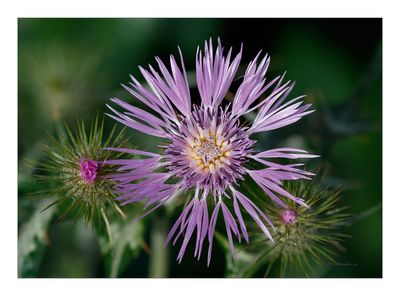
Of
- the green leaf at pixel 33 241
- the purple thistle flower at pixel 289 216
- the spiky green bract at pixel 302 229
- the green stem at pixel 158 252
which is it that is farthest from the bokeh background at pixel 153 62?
the purple thistle flower at pixel 289 216

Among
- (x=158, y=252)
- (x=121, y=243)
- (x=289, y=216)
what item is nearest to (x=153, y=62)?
(x=158, y=252)

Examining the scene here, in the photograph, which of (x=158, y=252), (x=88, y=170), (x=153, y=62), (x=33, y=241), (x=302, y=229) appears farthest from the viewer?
(x=153, y=62)

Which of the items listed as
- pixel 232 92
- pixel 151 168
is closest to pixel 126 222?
pixel 151 168

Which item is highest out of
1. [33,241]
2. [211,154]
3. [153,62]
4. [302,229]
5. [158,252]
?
[153,62]

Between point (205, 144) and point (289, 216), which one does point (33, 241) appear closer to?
point (205, 144)

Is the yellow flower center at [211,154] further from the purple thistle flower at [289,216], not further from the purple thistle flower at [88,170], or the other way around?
the purple thistle flower at [88,170]

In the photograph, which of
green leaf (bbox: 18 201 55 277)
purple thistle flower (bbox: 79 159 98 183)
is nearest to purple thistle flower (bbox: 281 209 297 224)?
purple thistle flower (bbox: 79 159 98 183)

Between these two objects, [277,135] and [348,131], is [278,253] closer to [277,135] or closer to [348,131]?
[277,135]
